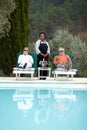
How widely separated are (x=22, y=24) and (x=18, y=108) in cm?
592

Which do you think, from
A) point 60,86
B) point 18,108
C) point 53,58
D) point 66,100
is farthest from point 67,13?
point 18,108

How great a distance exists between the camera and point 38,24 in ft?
54.7

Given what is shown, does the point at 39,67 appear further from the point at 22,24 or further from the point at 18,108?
the point at 18,108

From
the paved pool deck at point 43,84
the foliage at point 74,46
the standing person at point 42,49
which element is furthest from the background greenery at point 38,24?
the paved pool deck at point 43,84

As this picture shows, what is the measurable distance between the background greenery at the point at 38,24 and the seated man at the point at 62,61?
1.79 m

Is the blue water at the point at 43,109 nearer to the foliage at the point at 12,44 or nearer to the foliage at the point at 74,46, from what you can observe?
the foliage at the point at 12,44

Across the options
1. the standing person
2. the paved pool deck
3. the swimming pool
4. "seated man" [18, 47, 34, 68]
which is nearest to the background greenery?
"seated man" [18, 47, 34, 68]

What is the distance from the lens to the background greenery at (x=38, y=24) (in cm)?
1225

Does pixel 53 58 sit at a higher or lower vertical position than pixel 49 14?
lower

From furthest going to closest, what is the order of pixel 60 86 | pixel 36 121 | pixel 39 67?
pixel 39 67 < pixel 60 86 < pixel 36 121

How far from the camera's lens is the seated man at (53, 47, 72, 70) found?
1087 cm

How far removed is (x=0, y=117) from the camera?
6.14 m

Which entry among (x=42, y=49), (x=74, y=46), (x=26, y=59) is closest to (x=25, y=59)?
(x=26, y=59)

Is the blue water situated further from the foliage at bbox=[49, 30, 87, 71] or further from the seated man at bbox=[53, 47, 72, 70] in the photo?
the foliage at bbox=[49, 30, 87, 71]
